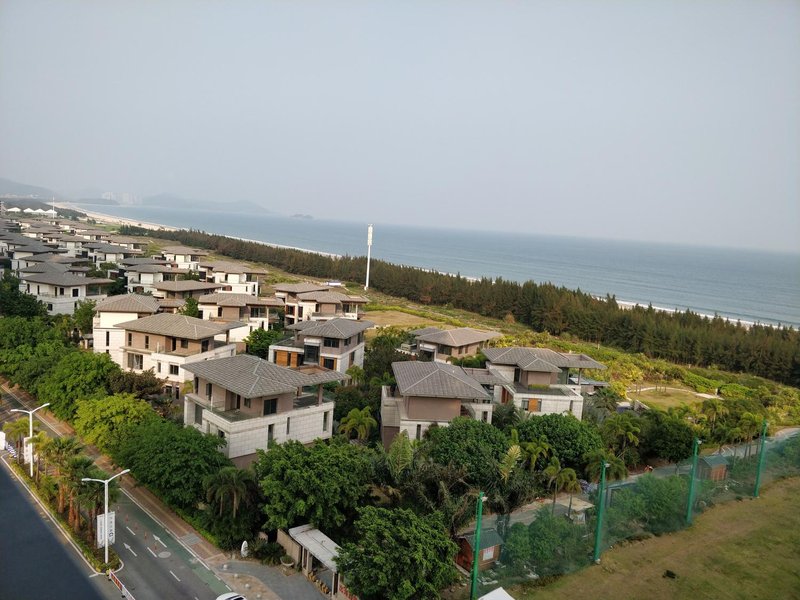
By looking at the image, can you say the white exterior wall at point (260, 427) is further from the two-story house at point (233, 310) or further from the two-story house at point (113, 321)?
the two-story house at point (233, 310)

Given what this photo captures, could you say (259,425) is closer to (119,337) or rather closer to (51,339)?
(119,337)

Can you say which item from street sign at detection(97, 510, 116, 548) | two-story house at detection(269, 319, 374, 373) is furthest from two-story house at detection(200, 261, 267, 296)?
street sign at detection(97, 510, 116, 548)

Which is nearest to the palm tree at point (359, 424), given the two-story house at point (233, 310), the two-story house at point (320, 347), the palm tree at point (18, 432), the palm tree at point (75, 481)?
the two-story house at point (320, 347)

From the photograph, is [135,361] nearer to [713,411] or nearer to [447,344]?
[447,344]

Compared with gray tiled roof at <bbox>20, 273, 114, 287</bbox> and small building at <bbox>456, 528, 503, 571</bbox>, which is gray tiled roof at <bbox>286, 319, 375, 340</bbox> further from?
gray tiled roof at <bbox>20, 273, 114, 287</bbox>

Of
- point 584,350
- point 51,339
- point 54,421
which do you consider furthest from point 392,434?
point 584,350
